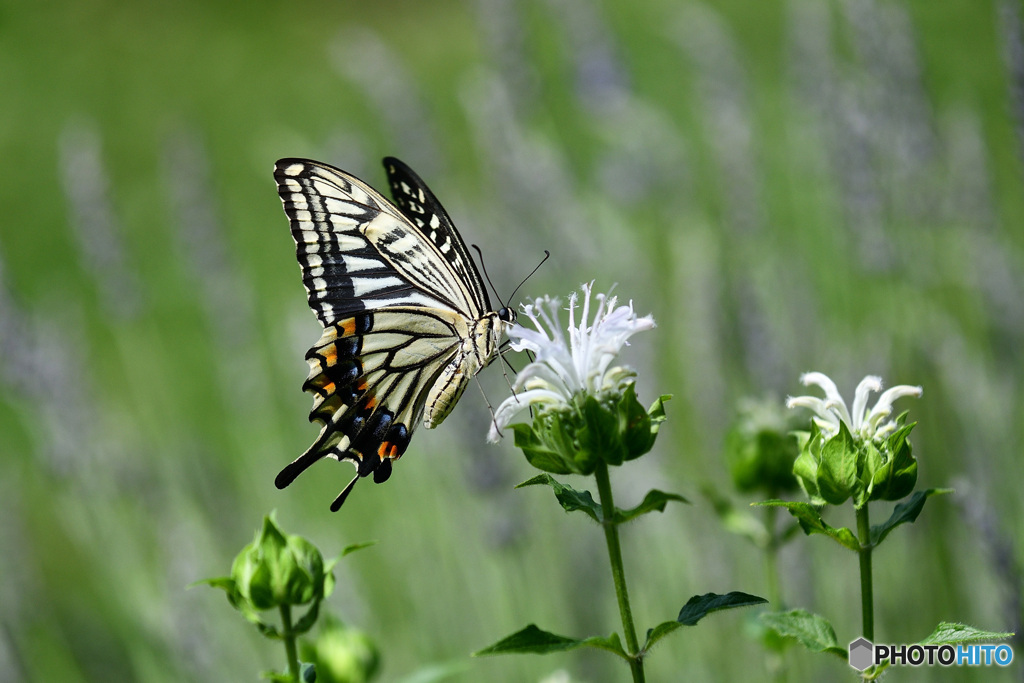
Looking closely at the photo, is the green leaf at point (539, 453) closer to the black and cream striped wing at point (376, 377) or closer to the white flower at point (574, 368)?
the white flower at point (574, 368)

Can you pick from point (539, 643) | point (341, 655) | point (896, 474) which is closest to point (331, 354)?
point (341, 655)

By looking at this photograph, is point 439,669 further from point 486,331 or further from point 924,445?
point 924,445

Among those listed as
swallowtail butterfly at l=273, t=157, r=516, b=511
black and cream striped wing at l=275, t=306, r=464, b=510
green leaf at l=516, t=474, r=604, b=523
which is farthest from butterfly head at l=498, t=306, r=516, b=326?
green leaf at l=516, t=474, r=604, b=523

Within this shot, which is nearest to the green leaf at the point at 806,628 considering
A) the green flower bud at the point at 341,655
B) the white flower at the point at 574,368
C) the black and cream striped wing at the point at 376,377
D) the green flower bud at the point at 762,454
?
the white flower at the point at 574,368

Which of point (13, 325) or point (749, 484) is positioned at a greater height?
point (13, 325)

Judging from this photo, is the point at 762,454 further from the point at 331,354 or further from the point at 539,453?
the point at 331,354

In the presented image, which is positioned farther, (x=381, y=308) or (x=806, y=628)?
(x=381, y=308)

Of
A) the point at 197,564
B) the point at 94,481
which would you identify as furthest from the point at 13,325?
the point at 197,564

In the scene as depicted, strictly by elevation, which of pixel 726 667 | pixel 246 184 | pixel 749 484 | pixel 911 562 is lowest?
pixel 726 667
